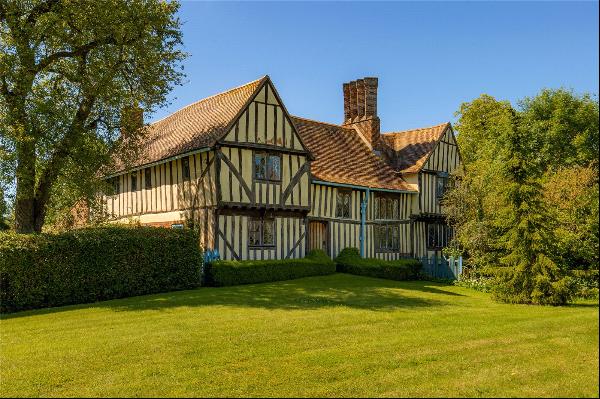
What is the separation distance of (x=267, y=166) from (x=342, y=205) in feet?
17.1

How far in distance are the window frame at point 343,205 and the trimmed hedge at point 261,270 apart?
3351 mm

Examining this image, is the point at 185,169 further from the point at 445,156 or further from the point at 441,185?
the point at 445,156

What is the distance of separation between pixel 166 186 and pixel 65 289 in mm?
8988

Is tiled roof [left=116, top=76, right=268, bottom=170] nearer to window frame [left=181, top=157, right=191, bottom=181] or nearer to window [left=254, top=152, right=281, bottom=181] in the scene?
window frame [left=181, top=157, right=191, bottom=181]

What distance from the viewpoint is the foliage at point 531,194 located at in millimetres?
5602

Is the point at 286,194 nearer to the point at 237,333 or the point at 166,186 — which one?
the point at 166,186

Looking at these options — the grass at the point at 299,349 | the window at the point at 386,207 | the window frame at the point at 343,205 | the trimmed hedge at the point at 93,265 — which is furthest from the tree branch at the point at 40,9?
the window at the point at 386,207

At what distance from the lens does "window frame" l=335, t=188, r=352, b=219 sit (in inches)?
1020

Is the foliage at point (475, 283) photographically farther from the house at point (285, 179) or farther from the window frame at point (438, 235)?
the window frame at point (438, 235)

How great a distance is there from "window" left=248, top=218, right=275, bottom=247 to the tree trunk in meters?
8.13

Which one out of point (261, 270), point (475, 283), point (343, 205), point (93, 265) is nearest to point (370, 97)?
point (343, 205)

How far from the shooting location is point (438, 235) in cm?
3031

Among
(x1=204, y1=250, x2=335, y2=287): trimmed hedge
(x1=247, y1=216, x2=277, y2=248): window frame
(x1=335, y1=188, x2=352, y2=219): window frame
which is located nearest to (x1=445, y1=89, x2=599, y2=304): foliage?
(x1=335, y1=188, x2=352, y2=219): window frame

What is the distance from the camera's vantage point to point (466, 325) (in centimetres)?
1167
